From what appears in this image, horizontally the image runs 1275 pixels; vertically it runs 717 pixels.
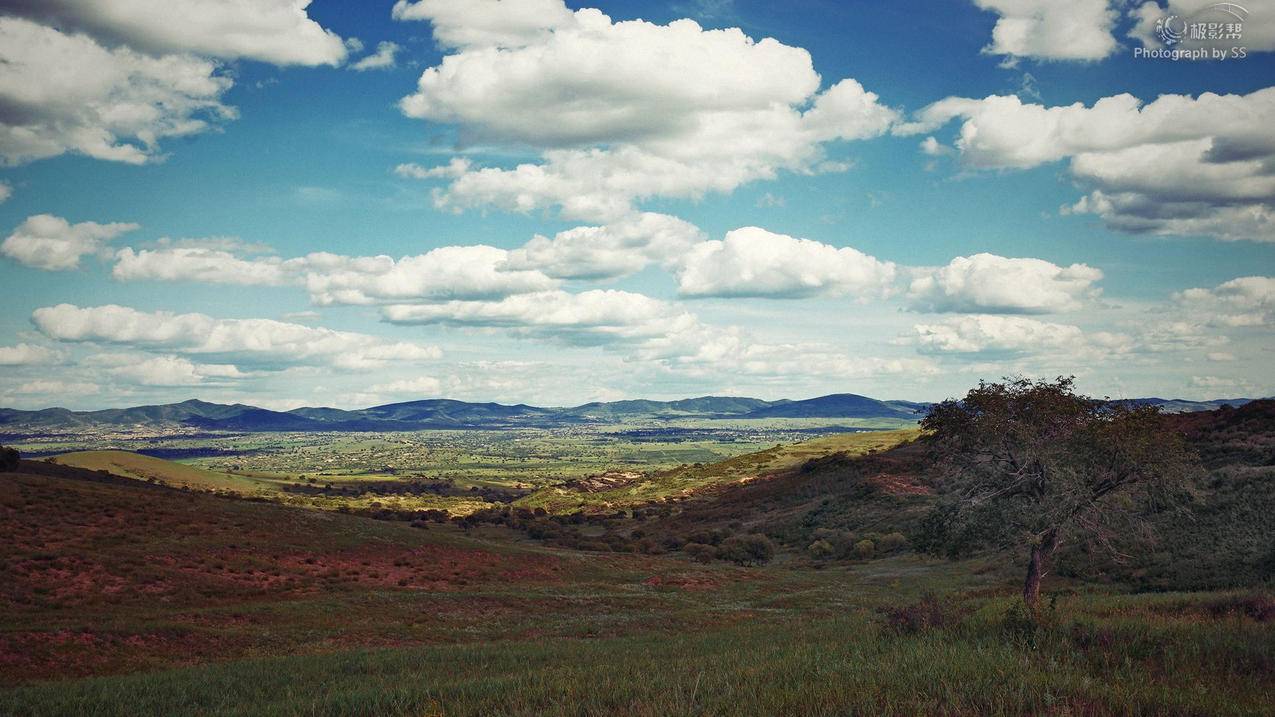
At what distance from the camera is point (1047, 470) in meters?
28.5

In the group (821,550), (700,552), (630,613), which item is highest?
(630,613)

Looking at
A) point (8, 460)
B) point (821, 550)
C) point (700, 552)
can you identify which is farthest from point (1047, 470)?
point (8, 460)

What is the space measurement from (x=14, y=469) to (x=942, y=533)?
287ft

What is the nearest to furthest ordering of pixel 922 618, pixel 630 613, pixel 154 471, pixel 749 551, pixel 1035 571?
pixel 922 618, pixel 1035 571, pixel 630 613, pixel 749 551, pixel 154 471

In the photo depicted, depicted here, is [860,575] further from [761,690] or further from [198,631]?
[761,690]

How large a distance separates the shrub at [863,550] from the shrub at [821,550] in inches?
174

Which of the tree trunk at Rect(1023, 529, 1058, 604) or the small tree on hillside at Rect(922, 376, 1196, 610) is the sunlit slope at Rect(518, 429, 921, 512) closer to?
the small tree on hillside at Rect(922, 376, 1196, 610)

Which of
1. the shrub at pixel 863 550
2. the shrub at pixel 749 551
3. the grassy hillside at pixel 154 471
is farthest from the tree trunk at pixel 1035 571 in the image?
the grassy hillside at pixel 154 471

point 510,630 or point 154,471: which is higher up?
point 510,630

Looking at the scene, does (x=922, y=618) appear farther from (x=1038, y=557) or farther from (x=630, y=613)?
(x=630, y=613)

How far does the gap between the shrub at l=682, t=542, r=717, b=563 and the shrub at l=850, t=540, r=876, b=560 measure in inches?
648

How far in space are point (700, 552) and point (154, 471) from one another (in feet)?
404

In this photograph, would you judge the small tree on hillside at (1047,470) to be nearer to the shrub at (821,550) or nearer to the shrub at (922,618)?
the shrub at (922,618)

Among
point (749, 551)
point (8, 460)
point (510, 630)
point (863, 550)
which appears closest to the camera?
point (510, 630)
